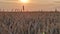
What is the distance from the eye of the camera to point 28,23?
1.29 metres

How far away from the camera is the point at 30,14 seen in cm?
129

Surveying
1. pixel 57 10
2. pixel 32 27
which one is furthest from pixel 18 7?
pixel 57 10

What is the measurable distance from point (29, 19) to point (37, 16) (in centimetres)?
6

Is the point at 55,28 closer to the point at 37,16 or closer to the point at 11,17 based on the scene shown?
the point at 37,16

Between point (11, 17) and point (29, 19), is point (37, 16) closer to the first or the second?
point (29, 19)

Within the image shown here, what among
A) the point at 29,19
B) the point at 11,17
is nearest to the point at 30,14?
the point at 29,19

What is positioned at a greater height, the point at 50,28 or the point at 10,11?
the point at 10,11

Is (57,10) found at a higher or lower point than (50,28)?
higher

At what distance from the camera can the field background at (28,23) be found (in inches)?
50.2

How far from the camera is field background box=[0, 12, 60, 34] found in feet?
4.18

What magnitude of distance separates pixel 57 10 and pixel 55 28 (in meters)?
0.13

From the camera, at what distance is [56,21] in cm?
129

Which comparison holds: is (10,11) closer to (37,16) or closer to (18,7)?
(18,7)

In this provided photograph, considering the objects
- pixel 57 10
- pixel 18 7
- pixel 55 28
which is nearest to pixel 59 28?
pixel 55 28
